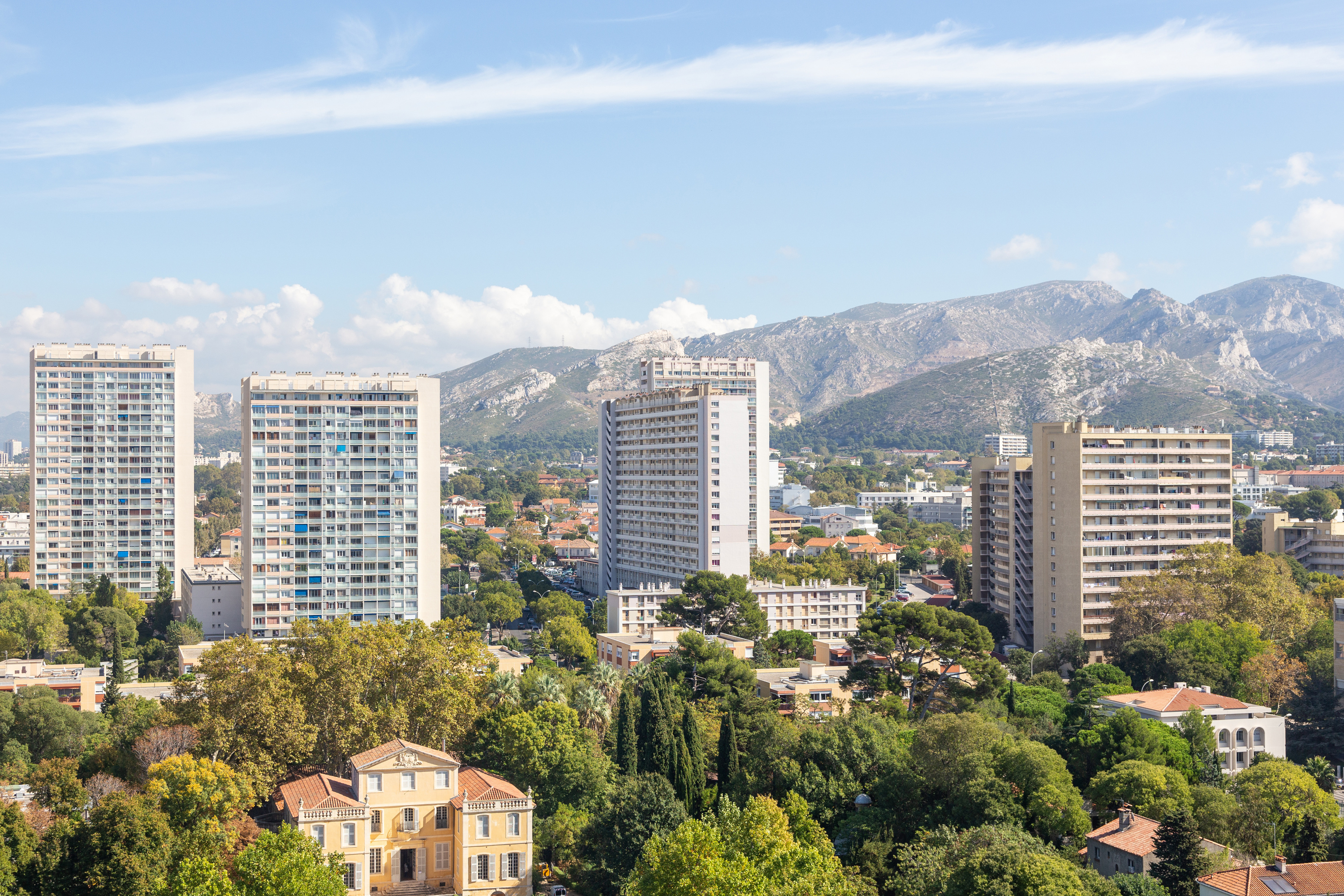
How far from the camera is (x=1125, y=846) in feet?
136

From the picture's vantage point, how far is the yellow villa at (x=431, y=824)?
4219 centimetres

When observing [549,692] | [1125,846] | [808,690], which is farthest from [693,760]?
[1125,846]

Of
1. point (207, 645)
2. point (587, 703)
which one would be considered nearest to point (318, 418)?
point (207, 645)

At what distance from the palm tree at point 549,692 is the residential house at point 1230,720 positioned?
23864mm

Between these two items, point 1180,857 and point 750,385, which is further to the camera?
point 750,385

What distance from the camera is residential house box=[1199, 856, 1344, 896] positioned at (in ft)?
118

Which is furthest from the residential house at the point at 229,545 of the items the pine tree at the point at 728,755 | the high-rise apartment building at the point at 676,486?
the pine tree at the point at 728,755

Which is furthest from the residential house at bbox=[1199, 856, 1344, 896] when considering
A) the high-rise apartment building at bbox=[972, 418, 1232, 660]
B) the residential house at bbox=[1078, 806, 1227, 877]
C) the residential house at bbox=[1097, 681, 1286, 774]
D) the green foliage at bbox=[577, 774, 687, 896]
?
the high-rise apartment building at bbox=[972, 418, 1232, 660]

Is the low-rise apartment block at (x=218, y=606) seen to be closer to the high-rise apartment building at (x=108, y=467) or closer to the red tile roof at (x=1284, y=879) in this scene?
the high-rise apartment building at (x=108, y=467)

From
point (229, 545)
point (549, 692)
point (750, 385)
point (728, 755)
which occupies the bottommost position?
point (728, 755)

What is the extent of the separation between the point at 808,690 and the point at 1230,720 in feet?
61.8

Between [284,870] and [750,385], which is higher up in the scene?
[750,385]

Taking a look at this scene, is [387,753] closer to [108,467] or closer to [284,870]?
[284,870]

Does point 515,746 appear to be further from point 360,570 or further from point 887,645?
point 360,570
